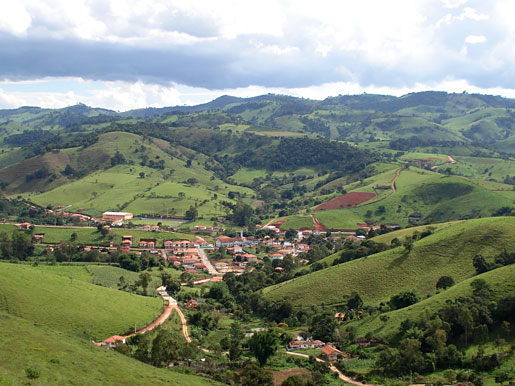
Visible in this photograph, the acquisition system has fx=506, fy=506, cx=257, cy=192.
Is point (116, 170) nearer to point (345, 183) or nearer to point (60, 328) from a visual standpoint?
point (345, 183)

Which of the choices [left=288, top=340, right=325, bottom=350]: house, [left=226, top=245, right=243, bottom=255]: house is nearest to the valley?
[left=288, top=340, right=325, bottom=350]: house

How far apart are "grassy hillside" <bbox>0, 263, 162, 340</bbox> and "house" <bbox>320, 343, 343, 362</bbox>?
20.8 m

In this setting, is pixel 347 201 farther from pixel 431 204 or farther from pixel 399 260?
pixel 399 260

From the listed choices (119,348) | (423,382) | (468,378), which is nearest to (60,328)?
(119,348)

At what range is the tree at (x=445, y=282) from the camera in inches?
2441

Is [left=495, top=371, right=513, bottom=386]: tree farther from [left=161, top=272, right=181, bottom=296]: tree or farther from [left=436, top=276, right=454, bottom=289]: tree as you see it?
[left=161, top=272, right=181, bottom=296]: tree

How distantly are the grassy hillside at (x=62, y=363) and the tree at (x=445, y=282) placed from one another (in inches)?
1369

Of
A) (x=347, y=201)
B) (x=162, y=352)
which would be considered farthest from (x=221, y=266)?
(x=347, y=201)

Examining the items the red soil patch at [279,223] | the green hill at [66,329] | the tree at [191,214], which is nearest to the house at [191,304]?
the green hill at [66,329]

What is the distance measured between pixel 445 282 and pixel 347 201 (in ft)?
303

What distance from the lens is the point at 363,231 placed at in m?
129

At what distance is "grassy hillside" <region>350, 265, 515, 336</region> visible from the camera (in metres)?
53.8

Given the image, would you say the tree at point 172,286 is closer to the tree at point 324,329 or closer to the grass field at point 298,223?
the tree at point 324,329

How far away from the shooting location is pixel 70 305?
2212 inches
